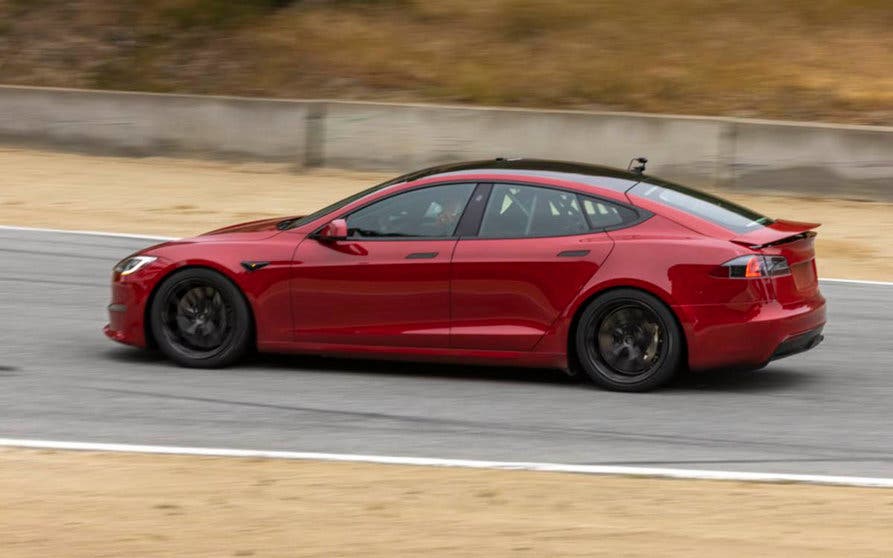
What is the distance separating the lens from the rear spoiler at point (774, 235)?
8.90 meters

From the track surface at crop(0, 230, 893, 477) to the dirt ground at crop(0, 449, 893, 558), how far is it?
53 cm

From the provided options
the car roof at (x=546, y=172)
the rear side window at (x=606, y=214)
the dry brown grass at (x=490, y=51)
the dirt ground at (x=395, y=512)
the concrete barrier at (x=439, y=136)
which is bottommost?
the dirt ground at (x=395, y=512)

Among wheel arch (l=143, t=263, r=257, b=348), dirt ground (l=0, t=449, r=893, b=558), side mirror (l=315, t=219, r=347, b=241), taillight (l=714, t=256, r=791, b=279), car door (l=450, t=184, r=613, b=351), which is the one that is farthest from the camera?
wheel arch (l=143, t=263, r=257, b=348)

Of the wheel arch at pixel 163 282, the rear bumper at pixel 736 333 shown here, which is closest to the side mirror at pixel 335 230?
the wheel arch at pixel 163 282

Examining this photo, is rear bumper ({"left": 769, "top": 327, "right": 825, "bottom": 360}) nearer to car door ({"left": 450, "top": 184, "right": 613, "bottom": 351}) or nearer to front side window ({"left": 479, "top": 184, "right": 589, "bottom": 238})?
car door ({"left": 450, "top": 184, "right": 613, "bottom": 351})

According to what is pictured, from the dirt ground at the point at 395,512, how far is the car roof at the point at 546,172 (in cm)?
261

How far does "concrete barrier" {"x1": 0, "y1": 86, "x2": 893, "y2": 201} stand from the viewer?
18.2 metres

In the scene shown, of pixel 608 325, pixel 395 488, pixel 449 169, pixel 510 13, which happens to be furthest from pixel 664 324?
pixel 510 13

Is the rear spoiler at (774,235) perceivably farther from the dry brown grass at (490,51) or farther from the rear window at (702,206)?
the dry brown grass at (490,51)

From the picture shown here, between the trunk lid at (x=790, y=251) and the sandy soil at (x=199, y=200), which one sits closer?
the trunk lid at (x=790, y=251)

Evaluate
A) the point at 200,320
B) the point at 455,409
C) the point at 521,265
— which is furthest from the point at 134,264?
the point at 521,265

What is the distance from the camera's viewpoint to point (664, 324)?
8.88m

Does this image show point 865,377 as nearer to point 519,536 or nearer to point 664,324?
point 664,324

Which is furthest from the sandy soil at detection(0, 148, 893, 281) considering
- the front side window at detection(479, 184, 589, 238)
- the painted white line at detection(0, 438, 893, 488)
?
the painted white line at detection(0, 438, 893, 488)
